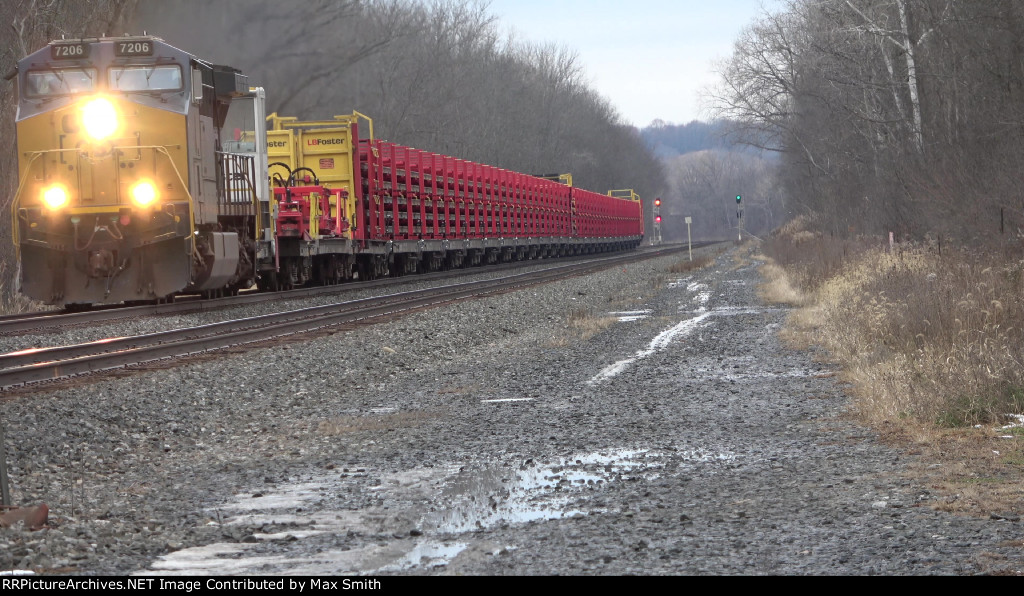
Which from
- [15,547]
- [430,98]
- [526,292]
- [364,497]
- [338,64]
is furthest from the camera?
[430,98]

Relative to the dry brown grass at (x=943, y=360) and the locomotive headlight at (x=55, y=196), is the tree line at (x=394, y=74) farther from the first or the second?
the dry brown grass at (x=943, y=360)

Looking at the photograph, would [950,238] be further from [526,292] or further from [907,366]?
[907,366]

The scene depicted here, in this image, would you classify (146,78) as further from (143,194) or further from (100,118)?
(143,194)

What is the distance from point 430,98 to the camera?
62188 mm

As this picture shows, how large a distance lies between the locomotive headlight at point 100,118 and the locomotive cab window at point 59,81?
0.33 metres

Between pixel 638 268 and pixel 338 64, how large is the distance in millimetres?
12123

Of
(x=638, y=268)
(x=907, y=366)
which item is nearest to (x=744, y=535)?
(x=907, y=366)

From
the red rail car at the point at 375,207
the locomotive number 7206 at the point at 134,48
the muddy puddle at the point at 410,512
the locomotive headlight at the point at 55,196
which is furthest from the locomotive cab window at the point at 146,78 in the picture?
the muddy puddle at the point at 410,512

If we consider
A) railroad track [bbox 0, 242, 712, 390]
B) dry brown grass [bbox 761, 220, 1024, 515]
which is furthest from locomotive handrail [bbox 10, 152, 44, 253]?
dry brown grass [bbox 761, 220, 1024, 515]

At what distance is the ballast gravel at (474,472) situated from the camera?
4.43 metres

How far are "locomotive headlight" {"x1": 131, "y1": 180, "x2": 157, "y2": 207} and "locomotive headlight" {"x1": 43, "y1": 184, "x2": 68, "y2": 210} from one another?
97 cm

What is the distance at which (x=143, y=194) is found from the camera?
51.0 ft

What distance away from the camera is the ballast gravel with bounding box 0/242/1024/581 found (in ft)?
14.5

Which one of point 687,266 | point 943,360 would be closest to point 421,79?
point 687,266
